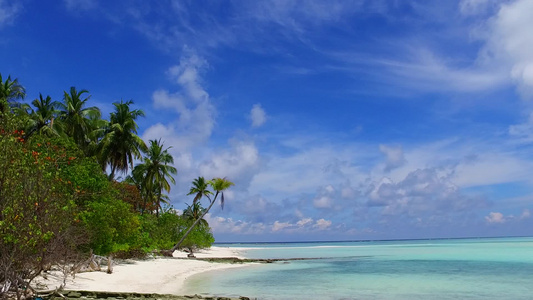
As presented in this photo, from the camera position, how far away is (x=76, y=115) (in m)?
32.7

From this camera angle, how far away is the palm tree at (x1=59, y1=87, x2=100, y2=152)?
32844 millimetres

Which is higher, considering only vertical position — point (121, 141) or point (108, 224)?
point (121, 141)

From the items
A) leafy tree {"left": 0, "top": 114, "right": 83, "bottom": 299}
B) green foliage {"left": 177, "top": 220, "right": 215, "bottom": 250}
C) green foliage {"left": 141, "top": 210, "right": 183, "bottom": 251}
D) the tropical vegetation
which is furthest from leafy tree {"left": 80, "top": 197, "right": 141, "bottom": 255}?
green foliage {"left": 177, "top": 220, "right": 215, "bottom": 250}

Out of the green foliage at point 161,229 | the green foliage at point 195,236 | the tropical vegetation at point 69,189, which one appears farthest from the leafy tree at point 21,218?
the green foliage at point 195,236

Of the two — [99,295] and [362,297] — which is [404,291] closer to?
[362,297]

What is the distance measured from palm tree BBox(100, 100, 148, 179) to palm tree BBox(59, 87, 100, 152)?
5.39 feet

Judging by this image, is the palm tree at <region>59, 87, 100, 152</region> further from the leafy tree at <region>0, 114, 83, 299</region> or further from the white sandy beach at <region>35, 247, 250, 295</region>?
the leafy tree at <region>0, 114, 83, 299</region>

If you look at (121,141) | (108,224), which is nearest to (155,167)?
(121,141)

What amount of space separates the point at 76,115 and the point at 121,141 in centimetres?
389

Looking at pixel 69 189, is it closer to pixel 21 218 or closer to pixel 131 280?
pixel 131 280

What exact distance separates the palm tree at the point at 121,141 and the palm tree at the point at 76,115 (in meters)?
1.64

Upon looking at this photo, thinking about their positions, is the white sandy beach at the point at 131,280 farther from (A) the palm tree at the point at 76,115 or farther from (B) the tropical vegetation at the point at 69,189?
(A) the palm tree at the point at 76,115

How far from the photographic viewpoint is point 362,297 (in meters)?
16.9

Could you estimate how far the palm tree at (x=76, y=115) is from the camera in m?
32.8
